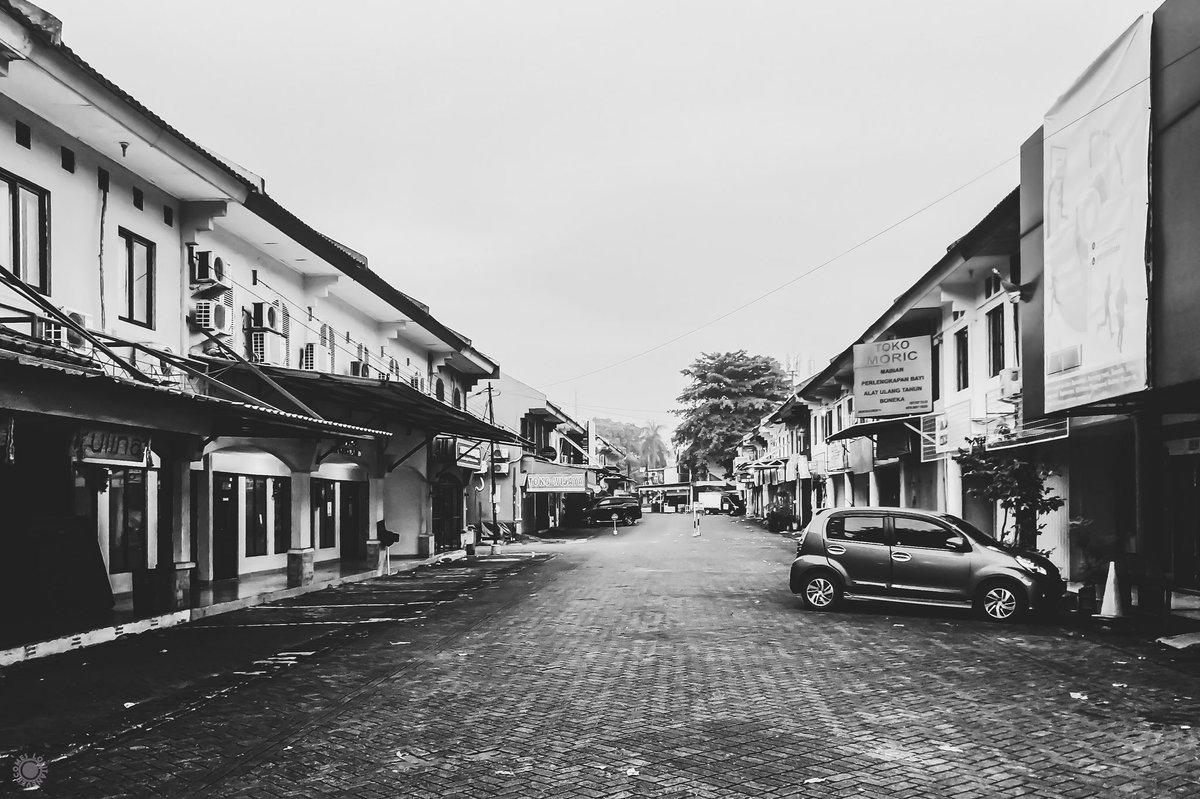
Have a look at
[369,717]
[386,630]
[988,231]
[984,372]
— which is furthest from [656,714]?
[984,372]

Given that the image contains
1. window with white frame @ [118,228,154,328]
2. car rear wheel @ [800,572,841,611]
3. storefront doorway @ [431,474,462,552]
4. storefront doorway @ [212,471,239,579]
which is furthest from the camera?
storefront doorway @ [431,474,462,552]

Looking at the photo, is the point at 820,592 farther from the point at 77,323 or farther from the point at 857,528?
the point at 77,323

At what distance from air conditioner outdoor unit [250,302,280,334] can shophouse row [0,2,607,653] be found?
55mm

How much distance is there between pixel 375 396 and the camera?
20172 mm

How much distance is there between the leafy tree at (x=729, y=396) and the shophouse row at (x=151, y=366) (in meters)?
61.2

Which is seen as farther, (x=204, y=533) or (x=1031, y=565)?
(x=204, y=533)

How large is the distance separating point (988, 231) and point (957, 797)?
48.6 feet

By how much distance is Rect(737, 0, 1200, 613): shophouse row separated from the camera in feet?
39.6

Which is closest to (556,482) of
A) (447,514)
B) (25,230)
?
(447,514)

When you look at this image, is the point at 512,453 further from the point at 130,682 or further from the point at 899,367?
the point at 130,682

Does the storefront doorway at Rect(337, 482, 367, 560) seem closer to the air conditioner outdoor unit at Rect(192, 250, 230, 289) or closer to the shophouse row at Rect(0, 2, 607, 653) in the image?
the shophouse row at Rect(0, 2, 607, 653)

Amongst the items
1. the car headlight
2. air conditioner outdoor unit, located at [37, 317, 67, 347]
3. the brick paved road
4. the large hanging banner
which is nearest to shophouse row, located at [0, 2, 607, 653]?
air conditioner outdoor unit, located at [37, 317, 67, 347]

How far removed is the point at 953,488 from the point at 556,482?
24.7m

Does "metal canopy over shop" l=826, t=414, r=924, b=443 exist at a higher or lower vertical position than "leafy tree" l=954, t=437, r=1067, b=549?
higher
